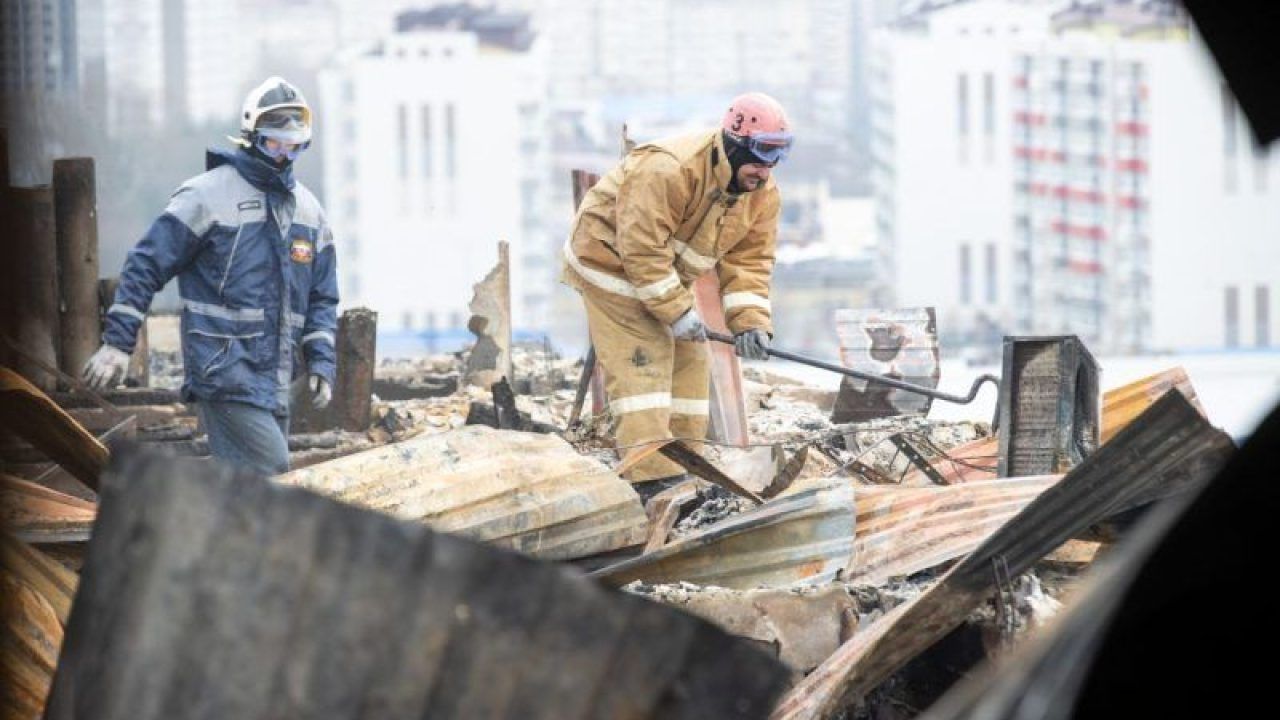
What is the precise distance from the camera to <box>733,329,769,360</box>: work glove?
7676 millimetres

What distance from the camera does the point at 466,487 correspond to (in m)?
4.93

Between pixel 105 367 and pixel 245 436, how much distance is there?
0.51 m

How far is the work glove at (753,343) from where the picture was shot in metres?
7.68

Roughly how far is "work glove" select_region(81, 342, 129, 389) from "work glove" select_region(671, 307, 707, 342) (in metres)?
2.04

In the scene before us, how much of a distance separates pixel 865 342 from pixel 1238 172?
5089cm

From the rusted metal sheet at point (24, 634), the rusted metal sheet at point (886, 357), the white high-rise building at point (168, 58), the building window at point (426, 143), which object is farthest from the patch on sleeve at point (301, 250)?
the building window at point (426, 143)

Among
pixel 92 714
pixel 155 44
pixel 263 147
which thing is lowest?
pixel 92 714

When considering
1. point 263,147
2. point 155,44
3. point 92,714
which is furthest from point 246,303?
point 155,44

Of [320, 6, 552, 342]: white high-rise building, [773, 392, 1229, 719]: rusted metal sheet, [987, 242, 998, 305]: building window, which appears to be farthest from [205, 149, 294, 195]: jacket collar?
[987, 242, 998, 305]: building window

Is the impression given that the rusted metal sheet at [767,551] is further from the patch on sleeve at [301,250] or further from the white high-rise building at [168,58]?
the white high-rise building at [168,58]

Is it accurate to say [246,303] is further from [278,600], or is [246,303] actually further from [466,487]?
[278,600]

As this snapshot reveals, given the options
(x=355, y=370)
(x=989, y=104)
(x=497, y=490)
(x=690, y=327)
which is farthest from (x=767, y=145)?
(x=989, y=104)

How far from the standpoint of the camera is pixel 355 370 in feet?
31.3

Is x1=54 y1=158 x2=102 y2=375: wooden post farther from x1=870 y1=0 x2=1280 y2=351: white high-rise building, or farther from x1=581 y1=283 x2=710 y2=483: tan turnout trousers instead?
x1=870 y1=0 x2=1280 y2=351: white high-rise building
